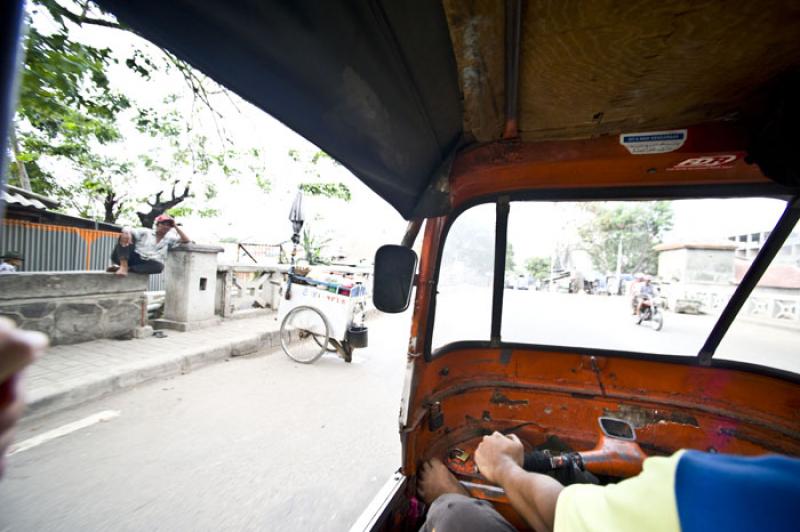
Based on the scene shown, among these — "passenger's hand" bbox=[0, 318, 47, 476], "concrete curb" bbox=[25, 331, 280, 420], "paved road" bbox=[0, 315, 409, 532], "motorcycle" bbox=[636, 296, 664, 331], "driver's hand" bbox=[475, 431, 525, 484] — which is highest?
"passenger's hand" bbox=[0, 318, 47, 476]

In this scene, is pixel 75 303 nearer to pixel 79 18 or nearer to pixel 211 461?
pixel 211 461

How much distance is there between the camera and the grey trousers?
133cm

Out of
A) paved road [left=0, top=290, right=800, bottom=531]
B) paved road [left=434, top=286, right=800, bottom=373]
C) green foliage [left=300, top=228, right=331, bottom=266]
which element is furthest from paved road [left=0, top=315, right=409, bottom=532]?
green foliage [left=300, top=228, right=331, bottom=266]

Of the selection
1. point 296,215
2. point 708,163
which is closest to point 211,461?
point 708,163

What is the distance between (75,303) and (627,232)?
6938 mm

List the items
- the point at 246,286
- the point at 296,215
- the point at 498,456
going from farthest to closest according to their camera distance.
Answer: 1. the point at 246,286
2. the point at 296,215
3. the point at 498,456

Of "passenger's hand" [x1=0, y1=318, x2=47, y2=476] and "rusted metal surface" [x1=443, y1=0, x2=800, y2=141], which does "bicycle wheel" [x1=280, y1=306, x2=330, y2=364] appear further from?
"passenger's hand" [x1=0, y1=318, x2=47, y2=476]

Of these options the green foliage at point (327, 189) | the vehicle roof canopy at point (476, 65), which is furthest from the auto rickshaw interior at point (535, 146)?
the green foliage at point (327, 189)

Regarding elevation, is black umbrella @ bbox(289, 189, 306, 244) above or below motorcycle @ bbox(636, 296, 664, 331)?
above

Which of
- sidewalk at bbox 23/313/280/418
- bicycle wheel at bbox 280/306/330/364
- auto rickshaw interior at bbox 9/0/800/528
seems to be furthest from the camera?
bicycle wheel at bbox 280/306/330/364

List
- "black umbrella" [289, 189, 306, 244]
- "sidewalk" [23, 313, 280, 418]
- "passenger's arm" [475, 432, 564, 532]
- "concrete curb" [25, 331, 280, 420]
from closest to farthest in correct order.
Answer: "passenger's arm" [475, 432, 564, 532], "concrete curb" [25, 331, 280, 420], "sidewalk" [23, 313, 280, 418], "black umbrella" [289, 189, 306, 244]

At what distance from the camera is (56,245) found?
416 inches

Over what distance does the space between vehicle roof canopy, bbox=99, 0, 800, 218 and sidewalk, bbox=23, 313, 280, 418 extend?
4.26 metres

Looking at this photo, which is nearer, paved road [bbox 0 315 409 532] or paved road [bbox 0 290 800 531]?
paved road [bbox 0 290 800 531]
